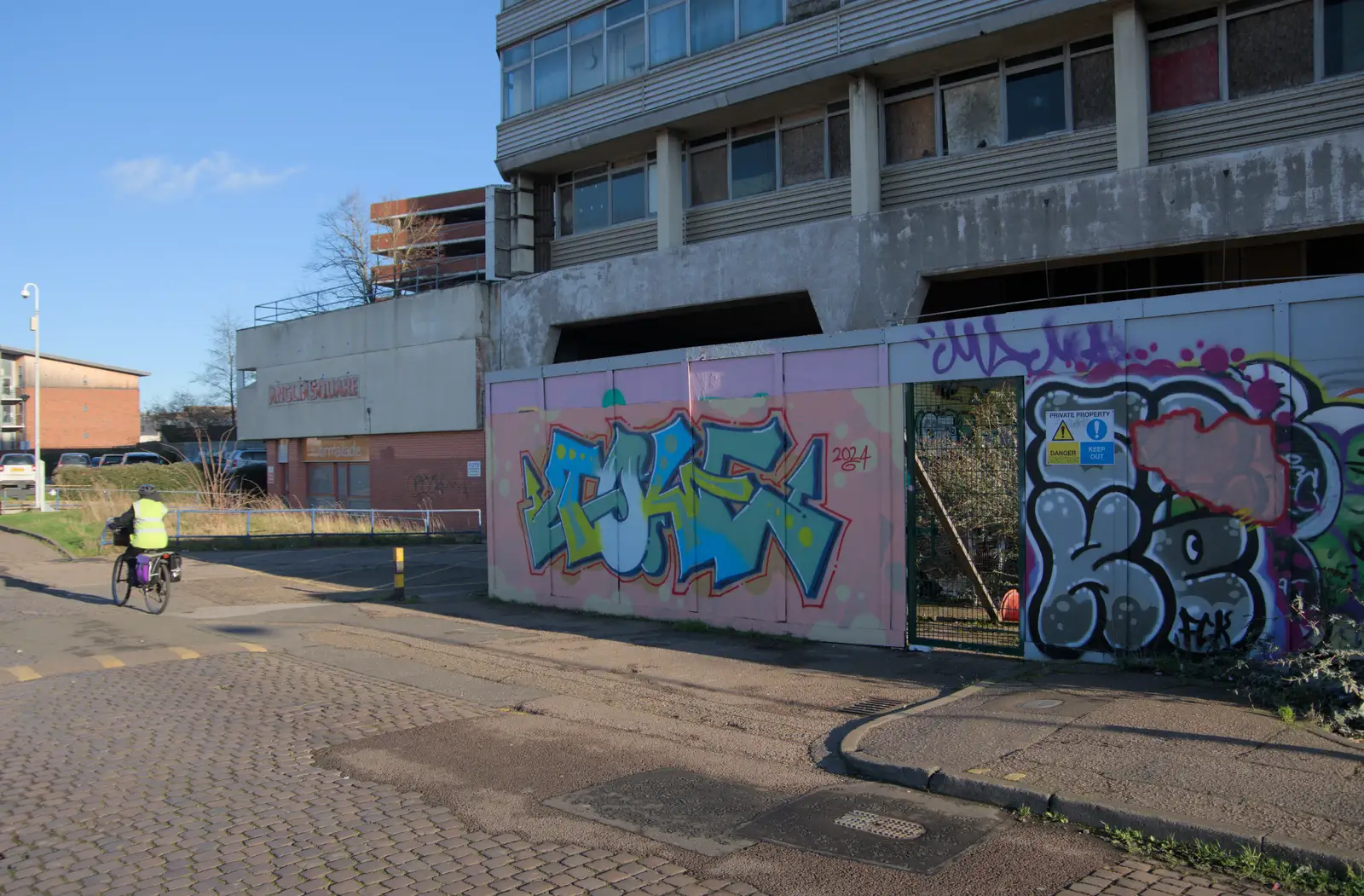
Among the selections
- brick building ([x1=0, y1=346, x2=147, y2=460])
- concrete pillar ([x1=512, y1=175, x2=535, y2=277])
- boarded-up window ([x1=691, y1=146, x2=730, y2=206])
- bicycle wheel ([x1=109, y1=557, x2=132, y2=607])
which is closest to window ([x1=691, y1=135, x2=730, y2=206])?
boarded-up window ([x1=691, y1=146, x2=730, y2=206])

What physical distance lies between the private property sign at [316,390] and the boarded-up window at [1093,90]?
1013 inches

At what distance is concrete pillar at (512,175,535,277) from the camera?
25.7m

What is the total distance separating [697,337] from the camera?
2622cm

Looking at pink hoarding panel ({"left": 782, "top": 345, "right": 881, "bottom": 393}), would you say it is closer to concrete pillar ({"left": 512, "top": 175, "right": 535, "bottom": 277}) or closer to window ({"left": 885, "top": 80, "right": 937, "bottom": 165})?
window ({"left": 885, "top": 80, "right": 937, "bottom": 165})

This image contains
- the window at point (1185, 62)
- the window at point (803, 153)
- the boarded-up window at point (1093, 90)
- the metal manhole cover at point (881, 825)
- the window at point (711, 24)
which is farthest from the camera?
the window at point (711, 24)

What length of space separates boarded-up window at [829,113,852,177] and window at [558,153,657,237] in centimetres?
477

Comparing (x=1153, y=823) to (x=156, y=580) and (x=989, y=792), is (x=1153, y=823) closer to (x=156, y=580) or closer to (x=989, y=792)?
(x=989, y=792)

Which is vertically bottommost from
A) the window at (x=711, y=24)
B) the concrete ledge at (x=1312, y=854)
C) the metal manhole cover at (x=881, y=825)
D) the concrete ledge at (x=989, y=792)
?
the metal manhole cover at (x=881, y=825)

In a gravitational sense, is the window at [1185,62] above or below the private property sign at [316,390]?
above

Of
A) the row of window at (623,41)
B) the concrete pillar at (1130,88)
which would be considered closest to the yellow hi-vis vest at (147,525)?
the row of window at (623,41)

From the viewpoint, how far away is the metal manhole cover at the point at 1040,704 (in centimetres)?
780

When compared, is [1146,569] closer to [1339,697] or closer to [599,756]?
[1339,697]

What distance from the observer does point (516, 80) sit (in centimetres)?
2600

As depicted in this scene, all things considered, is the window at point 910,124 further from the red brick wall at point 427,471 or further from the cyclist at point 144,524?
the red brick wall at point 427,471
